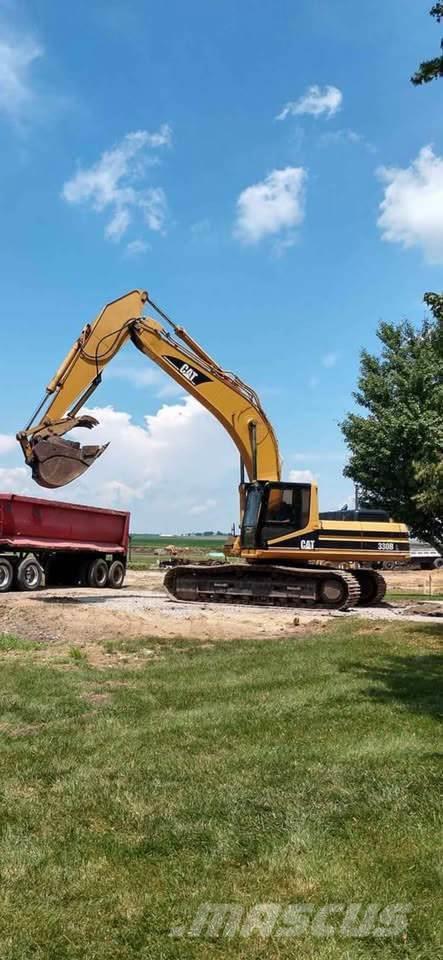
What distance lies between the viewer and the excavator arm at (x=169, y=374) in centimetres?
1786

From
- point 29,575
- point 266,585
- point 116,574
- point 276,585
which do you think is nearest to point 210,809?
point 276,585

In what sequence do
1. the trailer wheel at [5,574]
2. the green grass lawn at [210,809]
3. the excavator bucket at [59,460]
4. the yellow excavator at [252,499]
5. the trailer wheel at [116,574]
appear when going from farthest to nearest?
the trailer wheel at [116,574] → the trailer wheel at [5,574] → the yellow excavator at [252,499] → the excavator bucket at [59,460] → the green grass lawn at [210,809]

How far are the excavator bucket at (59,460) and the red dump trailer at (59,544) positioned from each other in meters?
5.27

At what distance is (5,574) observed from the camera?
70.8ft

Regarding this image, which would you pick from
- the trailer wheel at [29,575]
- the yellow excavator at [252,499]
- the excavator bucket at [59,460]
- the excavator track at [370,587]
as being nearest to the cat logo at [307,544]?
the yellow excavator at [252,499]

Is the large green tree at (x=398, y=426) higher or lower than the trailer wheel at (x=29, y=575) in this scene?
higher

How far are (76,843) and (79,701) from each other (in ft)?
11.2

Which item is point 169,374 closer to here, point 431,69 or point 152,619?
point 152,619

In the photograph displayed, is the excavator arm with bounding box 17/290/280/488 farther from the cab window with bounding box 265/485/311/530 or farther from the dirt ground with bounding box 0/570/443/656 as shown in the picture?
the dirt ground with bounding box 0/570/443/656

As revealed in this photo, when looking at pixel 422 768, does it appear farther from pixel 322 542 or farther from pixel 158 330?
pixel 158 330

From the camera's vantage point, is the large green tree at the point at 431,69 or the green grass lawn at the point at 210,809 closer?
the green grass lawn at the point at 210,809

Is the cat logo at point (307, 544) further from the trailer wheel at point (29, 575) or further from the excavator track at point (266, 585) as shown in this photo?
the trailer wheel at point (29, 575)

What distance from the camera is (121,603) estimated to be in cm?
1933

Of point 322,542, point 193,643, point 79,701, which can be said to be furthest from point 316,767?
point 322,542
